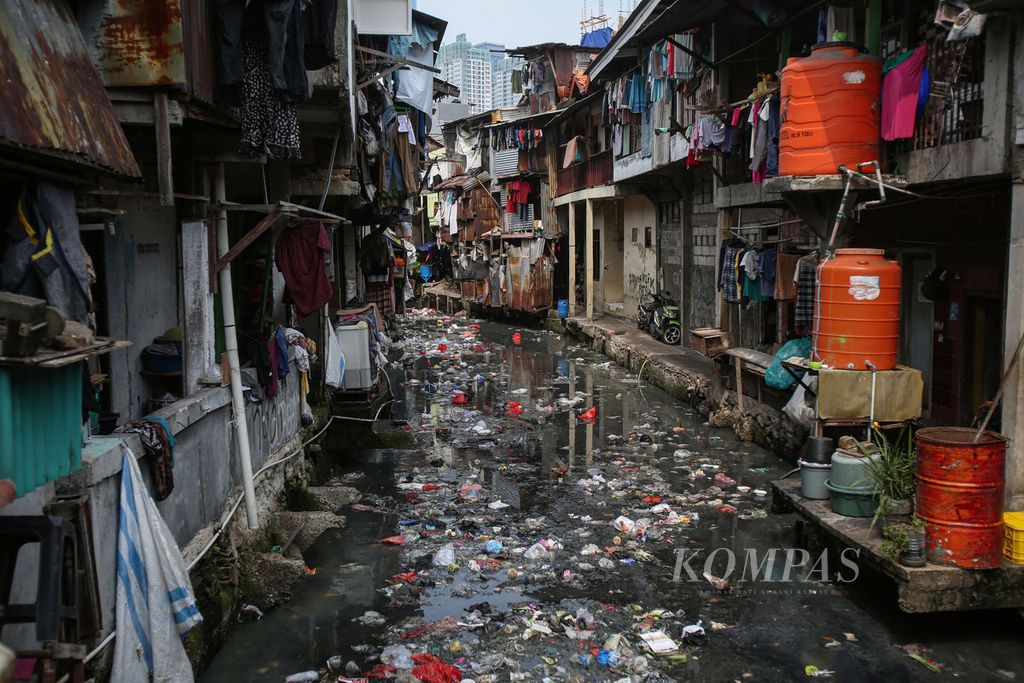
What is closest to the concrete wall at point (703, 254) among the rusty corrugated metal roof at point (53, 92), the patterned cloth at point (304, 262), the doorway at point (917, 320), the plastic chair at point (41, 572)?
the doorway at point (917, 320)

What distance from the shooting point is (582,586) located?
7.72m

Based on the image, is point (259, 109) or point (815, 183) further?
point (815, 183)

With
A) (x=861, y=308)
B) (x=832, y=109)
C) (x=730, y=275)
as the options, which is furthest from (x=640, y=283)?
(x=861, y=308)

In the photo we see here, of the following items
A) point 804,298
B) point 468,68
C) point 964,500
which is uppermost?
point 468,68

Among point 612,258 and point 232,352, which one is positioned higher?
point 612,258

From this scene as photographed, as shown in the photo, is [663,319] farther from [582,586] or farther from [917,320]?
[582,586]

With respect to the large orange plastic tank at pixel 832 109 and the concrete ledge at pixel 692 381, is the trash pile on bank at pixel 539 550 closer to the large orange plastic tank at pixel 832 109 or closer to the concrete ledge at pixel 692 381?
the concrete ledge at pixel 692 381

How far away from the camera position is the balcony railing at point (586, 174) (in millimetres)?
24969

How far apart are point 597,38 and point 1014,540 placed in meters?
30.8

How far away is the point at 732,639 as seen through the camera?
6.66 metres

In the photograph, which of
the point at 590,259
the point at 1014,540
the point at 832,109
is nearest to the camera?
the point at 1014,540

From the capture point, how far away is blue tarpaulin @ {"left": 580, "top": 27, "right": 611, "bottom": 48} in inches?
1313

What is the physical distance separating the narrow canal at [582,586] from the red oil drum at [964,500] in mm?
794

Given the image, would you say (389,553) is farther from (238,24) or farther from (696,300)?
(696,300)
